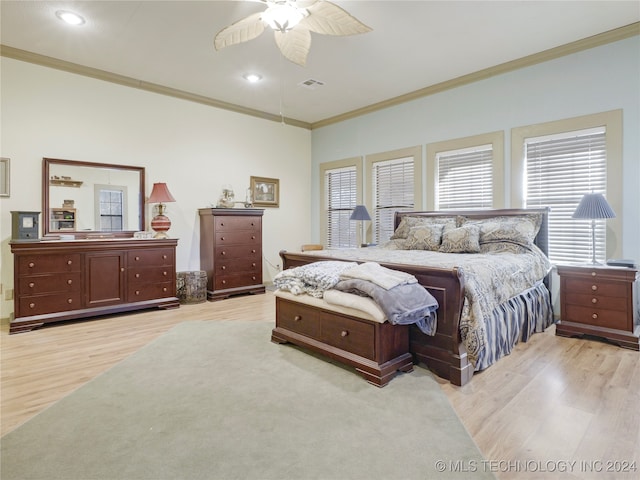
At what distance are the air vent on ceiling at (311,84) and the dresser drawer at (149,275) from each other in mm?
3080

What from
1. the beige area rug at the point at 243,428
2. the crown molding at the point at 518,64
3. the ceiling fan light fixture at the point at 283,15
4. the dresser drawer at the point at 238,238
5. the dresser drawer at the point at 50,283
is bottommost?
the beige area rug at the point at 243,428

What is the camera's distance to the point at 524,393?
88.5 inches

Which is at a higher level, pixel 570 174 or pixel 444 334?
pixel 570 174

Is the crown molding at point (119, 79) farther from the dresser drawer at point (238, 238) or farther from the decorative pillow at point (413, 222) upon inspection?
the decorative pillow at point (413, 222)

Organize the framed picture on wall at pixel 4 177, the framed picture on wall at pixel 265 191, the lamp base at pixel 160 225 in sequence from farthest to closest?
the framed picture on wall at pixel 265 191 < the lamp base at pixel 160 225 < the framed picture on wall at pixel 4 177

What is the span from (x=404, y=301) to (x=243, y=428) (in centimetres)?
122

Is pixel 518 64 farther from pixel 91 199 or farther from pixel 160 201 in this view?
pixel 91 199

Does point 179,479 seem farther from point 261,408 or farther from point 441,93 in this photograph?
point 441,93

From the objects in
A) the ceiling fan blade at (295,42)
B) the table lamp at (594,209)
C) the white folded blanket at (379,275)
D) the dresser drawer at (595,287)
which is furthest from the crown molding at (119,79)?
the dresser drawer at (595,287)

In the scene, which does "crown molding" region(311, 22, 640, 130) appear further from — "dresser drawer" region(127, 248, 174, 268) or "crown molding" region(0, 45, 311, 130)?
"dresser drawer" region(127, 248, 174, 268)

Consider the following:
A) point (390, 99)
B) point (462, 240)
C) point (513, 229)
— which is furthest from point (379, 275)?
point (390, 99)

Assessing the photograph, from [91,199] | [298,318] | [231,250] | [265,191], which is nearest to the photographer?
[298,318]

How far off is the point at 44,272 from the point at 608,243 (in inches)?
228

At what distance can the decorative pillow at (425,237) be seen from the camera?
13.2ft
